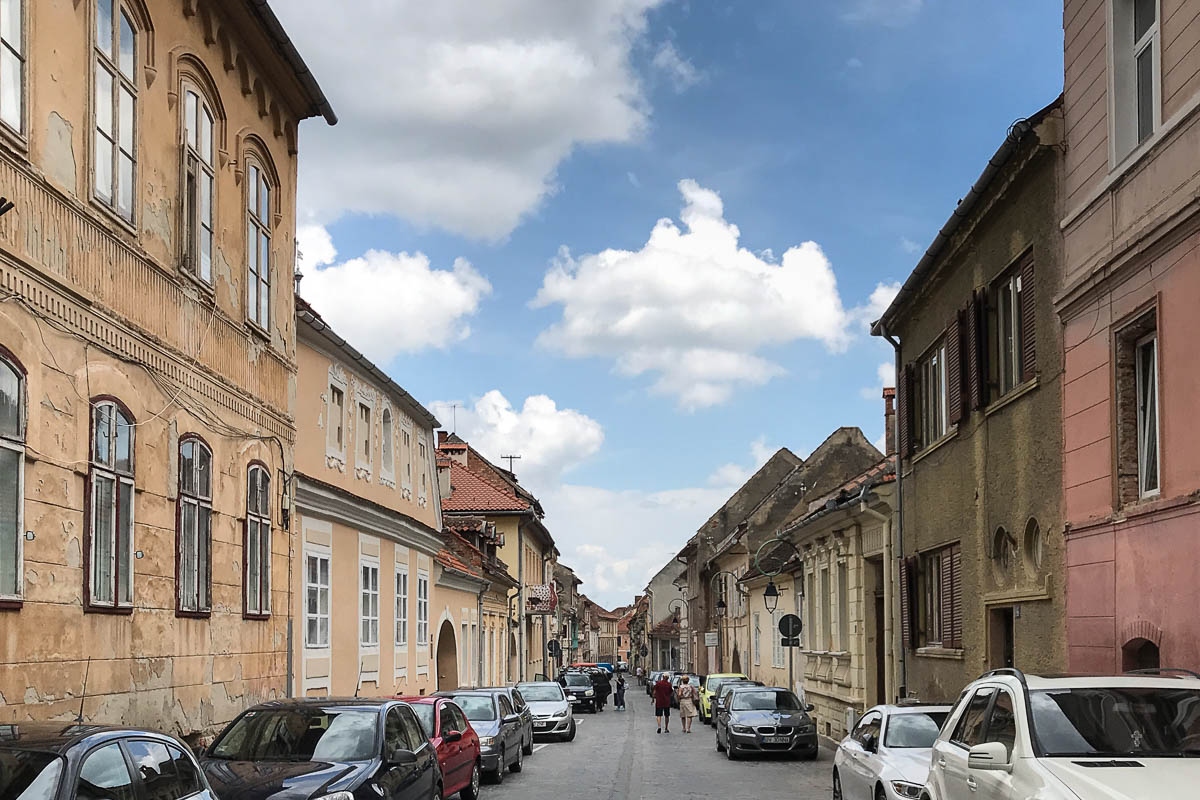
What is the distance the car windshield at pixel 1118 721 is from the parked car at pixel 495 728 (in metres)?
13.3

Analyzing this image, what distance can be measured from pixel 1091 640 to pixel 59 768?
33.1 feet

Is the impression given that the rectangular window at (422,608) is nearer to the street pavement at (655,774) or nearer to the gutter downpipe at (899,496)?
the street pavement at (655,774)

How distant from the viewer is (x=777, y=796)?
18797 millimetres

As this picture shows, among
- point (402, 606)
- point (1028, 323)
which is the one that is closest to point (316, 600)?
point (402, 606)

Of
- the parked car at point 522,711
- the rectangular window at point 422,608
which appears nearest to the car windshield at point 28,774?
the parked car at point 522,711

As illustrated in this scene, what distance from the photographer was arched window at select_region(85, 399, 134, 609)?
12.3 m

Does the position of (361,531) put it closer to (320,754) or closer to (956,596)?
(956,596)

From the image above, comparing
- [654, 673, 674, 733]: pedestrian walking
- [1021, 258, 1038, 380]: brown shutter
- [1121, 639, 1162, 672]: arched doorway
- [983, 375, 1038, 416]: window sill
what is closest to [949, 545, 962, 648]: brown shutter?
[983, 375, 1038, 416]: window sill

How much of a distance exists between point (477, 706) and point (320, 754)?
11854mm

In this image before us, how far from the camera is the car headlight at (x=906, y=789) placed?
1291 centimetres

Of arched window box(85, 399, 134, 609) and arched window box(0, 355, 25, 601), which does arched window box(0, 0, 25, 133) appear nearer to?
arched window box(0, 355, 25, 601)

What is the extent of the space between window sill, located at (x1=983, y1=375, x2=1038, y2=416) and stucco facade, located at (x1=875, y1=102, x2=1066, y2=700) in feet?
0.10

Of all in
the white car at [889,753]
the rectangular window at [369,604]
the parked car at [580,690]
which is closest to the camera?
the white car at [889,753]

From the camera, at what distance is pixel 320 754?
12141 millimetres
